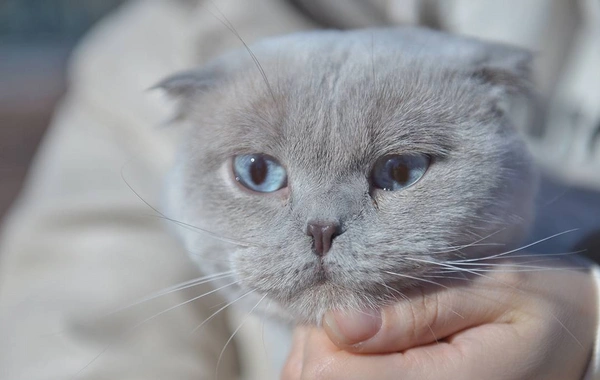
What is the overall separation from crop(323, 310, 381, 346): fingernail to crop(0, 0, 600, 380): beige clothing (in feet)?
0.81

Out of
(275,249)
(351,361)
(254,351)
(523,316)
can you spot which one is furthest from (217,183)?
(254,351)

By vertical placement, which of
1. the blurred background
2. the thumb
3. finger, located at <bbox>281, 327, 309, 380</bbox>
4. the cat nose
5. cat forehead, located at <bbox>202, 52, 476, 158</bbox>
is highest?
the blurred background

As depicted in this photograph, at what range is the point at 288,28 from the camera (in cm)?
135

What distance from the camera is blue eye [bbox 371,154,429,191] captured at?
0.64 m

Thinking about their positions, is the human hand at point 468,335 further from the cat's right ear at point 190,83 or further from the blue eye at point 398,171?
the cat's right ear at point 190,83

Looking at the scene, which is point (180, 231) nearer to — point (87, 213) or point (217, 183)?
point (217, 183)

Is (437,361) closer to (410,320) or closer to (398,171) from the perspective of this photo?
(410,320)

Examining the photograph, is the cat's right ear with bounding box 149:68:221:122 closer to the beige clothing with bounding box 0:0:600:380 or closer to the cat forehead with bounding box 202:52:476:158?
the cat forehead with bounding box 202:52:476:158

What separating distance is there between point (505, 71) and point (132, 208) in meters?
0.88

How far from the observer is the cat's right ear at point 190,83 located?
0.77 m

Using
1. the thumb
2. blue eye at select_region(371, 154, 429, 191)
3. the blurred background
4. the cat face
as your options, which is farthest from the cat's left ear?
the blurred background

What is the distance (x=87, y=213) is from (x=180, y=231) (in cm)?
55

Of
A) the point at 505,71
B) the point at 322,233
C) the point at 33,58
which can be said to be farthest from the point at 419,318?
the point at 33,58

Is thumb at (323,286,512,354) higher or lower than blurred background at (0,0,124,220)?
lower
